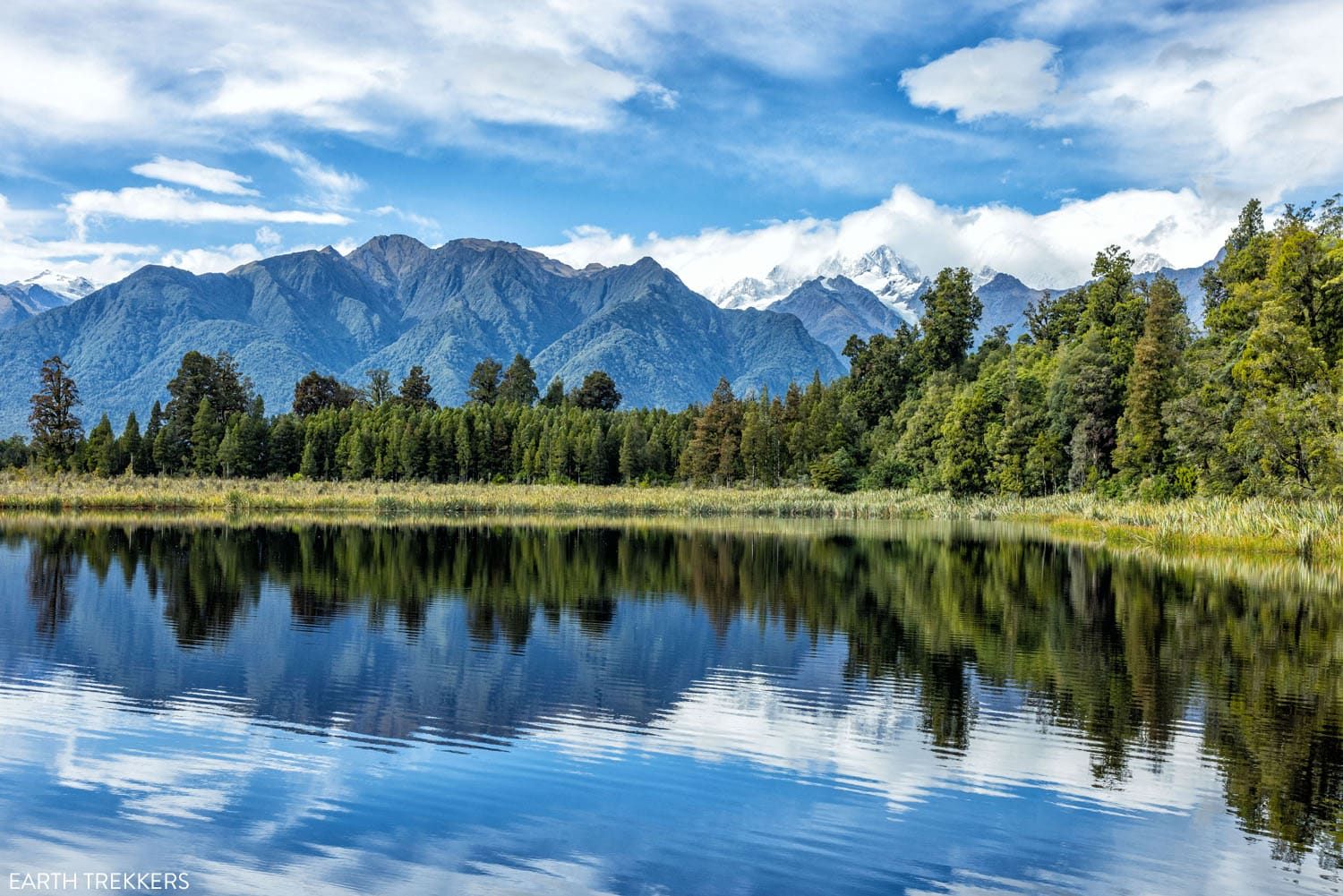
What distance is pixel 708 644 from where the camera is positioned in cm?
2025

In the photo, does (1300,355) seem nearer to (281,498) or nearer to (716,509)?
(716,509)

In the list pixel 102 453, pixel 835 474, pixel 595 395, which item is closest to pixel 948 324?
pixel 835 474

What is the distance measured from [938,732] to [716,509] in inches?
2642

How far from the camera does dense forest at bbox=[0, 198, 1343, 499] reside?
47281 mm

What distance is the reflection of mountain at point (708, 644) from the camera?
13.5 m

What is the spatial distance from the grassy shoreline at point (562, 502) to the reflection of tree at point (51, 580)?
2883 centimetres

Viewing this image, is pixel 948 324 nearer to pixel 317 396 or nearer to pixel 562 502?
pixel 562 502

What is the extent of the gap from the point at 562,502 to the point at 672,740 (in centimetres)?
6771

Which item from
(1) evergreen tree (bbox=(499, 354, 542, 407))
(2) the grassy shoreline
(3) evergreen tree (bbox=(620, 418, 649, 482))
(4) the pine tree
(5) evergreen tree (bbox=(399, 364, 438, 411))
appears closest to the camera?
(2) the grassy shoreline

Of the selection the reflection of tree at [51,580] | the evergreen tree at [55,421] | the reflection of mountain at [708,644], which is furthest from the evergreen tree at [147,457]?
the reflection of mountain at [708,644]

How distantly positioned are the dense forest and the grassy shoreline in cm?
387

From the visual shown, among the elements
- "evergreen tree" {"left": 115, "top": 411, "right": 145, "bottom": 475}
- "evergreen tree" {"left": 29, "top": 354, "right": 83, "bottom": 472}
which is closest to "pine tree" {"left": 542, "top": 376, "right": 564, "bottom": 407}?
"evergreen tree" {"left": 115, "top": 411, "right": 145, "bottom": 475}

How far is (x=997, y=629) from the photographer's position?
72.3ft

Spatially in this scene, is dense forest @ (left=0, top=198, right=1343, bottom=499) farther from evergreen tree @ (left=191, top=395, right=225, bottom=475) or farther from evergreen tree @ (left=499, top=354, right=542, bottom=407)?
evergreen tree @ (left=499, top=354, right=542, bottom=407)
